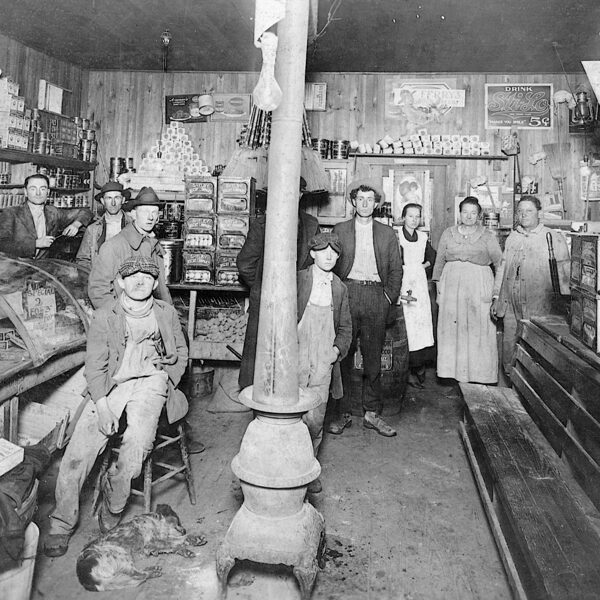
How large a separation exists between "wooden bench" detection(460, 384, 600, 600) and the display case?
2746mm

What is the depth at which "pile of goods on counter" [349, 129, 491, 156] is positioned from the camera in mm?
7402

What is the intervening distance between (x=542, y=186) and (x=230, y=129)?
4150 millimetres

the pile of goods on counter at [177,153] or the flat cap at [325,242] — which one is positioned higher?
the pile of goods on counter at [177,153]

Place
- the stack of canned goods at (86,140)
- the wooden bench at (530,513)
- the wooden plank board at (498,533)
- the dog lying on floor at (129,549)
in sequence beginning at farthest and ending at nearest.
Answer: the stack of canned goods at (86,140) → the dog lying on floor at (129,549) → the wooden plank board at (498,533) → the wooden bench at (530,513)

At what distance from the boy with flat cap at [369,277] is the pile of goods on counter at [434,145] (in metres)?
2.62

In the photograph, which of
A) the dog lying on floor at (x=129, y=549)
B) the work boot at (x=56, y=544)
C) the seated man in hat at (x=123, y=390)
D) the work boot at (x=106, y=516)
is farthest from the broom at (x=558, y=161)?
the work boot at (x=56, y=544)

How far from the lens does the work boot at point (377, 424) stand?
4.94 m

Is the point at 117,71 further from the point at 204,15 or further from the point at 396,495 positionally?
the point at 396,495

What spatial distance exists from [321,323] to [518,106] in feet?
16.3

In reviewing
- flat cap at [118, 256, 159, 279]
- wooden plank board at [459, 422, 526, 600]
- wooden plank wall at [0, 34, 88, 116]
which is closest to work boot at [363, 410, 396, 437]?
wooden plank board at [459, 422, 526, 600]

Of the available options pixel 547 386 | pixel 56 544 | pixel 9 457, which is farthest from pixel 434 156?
pixel 9 457

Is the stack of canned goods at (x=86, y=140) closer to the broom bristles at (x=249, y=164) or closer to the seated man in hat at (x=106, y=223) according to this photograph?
the seated man in hat at (x=106, y=223)

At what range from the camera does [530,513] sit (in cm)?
263

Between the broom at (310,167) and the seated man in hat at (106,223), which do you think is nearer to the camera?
the seated man in hat at (106,223)
